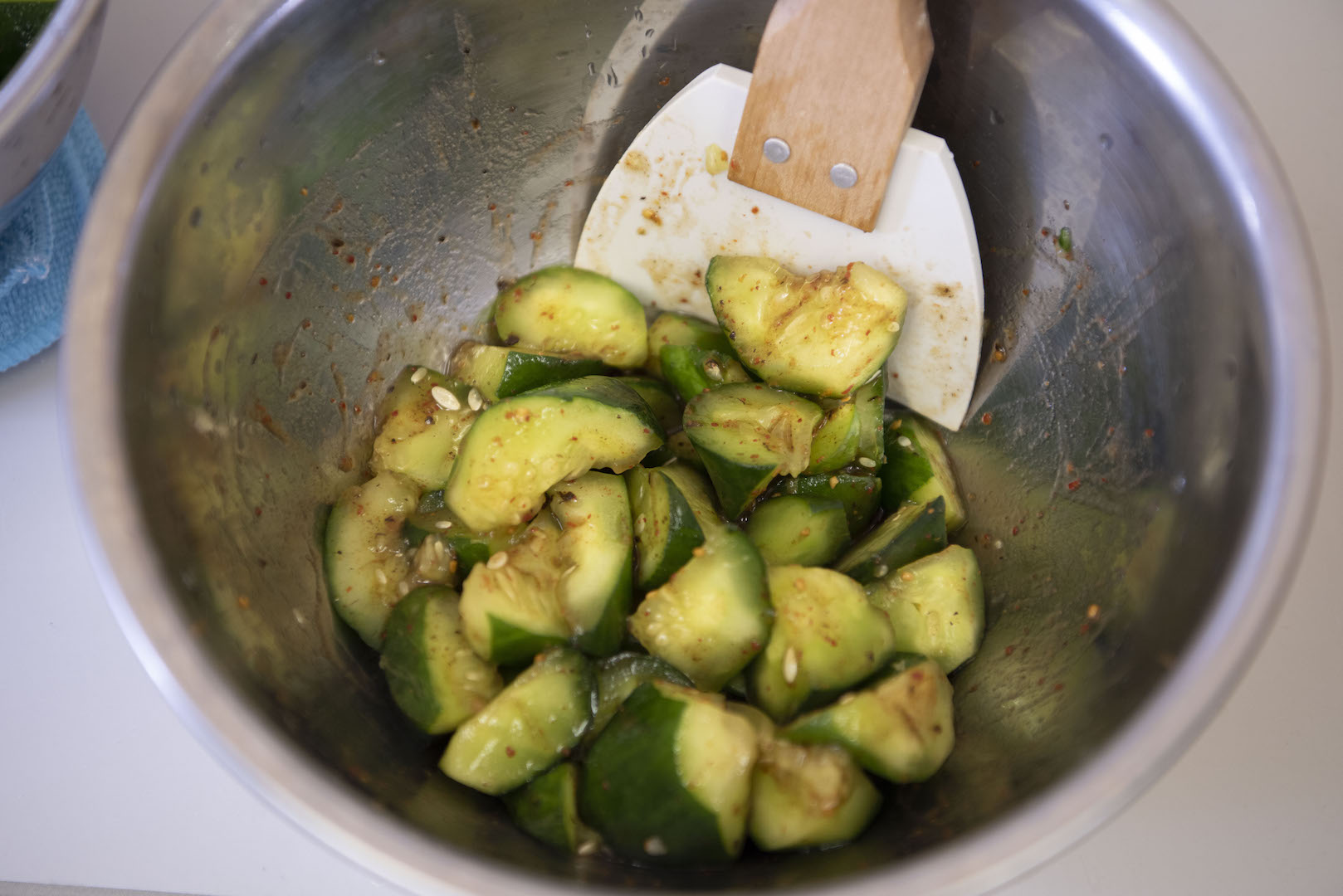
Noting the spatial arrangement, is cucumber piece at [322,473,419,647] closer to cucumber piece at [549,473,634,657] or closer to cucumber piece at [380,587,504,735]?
cucumber piece at [380,587,504,735]

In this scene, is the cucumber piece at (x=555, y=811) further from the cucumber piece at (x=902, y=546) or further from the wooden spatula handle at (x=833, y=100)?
the wooden spatula handle at (x=833, y=100)

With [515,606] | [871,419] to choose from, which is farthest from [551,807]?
[871,419]

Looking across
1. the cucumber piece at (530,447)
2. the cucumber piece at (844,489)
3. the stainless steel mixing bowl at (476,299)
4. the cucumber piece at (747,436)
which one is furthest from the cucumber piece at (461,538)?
the cucumber piece at (844,489)

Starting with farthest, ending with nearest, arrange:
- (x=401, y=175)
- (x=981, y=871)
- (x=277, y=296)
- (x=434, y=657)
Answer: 1. (x=401, y=175)
2. (x=277, y=296)
3. (x=434, y=657)
4. (x=981, y=871)

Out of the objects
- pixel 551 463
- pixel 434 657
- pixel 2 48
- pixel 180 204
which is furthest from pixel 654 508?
pixel 2 48

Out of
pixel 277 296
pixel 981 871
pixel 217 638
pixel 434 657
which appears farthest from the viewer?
pixel 277 296

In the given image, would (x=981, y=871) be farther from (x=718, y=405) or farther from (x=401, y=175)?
(x=401, y=175)
